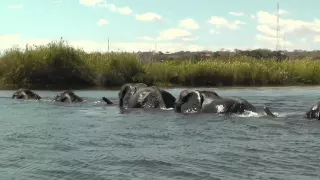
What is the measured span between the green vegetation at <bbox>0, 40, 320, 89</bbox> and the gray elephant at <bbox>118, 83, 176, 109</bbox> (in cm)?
1759

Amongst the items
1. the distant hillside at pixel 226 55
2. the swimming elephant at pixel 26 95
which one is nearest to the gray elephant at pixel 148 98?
the swimming elephant at pixel 26 95

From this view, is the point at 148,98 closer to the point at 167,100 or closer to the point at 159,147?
the point at 167,100

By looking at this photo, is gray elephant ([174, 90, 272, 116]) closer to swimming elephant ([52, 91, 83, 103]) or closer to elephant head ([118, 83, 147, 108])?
elephant head ([118, 83, 147, 108])

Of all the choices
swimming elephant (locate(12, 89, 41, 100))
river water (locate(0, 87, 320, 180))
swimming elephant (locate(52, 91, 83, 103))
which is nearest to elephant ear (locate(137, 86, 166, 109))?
river water (locate(0, 87, 320, 180))

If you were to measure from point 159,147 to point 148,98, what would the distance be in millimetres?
7819

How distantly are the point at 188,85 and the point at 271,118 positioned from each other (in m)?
25.2

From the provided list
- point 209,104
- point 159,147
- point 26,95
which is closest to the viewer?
point 159,147

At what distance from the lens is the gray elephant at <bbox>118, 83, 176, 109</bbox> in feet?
57.6

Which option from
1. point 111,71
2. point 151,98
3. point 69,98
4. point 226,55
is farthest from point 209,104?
point 226,55

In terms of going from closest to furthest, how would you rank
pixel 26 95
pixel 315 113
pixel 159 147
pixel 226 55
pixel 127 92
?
pixel 159 147, pixel 315 113, pixel 127 92, pixel 26 95, pixel 226 55

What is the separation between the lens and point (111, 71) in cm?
3847

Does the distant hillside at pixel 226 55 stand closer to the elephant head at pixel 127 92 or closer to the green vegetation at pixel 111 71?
the green vegetation at pixel 111 71

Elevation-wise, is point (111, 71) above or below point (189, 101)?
above

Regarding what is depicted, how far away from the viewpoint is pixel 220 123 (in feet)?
42.7
